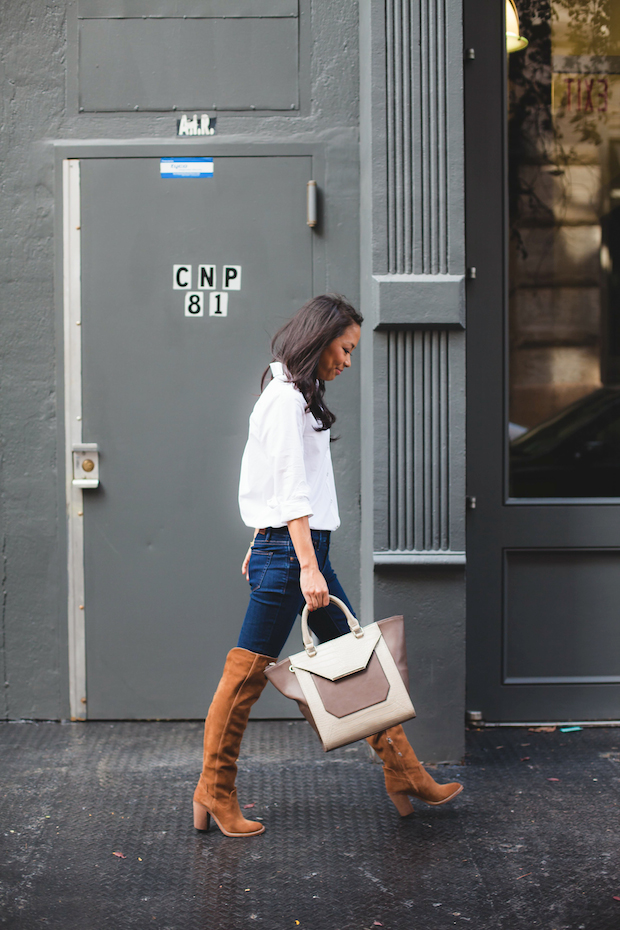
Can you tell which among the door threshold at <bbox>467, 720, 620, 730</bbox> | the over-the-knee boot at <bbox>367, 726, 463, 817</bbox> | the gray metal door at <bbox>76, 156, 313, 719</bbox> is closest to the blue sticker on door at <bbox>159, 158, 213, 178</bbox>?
the gray metal door at <bbox>76, 156, 313, 719</bbox>

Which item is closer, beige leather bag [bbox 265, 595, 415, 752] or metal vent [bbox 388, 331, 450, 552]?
beige leather bag [bbox 265, 595, 415, 752]

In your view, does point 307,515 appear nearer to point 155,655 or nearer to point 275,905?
point 275,905

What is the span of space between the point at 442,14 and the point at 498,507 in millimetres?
2270

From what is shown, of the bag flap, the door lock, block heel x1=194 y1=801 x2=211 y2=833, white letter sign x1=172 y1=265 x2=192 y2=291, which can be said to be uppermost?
white letter sign x1=172 y1=265 x2=192 y2=291

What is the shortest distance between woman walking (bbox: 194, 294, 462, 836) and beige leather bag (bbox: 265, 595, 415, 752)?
180mm

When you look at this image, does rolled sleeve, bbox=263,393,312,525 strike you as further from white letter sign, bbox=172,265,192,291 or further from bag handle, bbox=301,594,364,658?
white letter sign, bbox=172,265,192,291

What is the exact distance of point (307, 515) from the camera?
9.25ft

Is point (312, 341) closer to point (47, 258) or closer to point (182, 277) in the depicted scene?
point (182, 277)

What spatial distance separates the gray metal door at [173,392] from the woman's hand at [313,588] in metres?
1.40

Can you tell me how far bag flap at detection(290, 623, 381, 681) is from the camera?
2789 millimetres

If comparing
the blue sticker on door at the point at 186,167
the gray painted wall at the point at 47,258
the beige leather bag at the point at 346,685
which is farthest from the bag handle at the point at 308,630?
the blue sticker on door at the point at 186,167

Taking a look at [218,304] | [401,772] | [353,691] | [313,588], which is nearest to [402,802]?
[401,772]

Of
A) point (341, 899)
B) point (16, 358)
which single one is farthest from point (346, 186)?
point (341, 899)

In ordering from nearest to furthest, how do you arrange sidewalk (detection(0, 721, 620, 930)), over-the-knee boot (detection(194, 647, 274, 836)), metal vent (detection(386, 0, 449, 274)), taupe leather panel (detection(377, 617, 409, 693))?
sidewalk (detection(0, 721, 620, 930)) → taupe leather panel (detection(377, 617, 409, 693)) → over-the-knee boot (detection(194, 647, 274, 836)) → metal vent (detection(386, 0, 449, 274))
